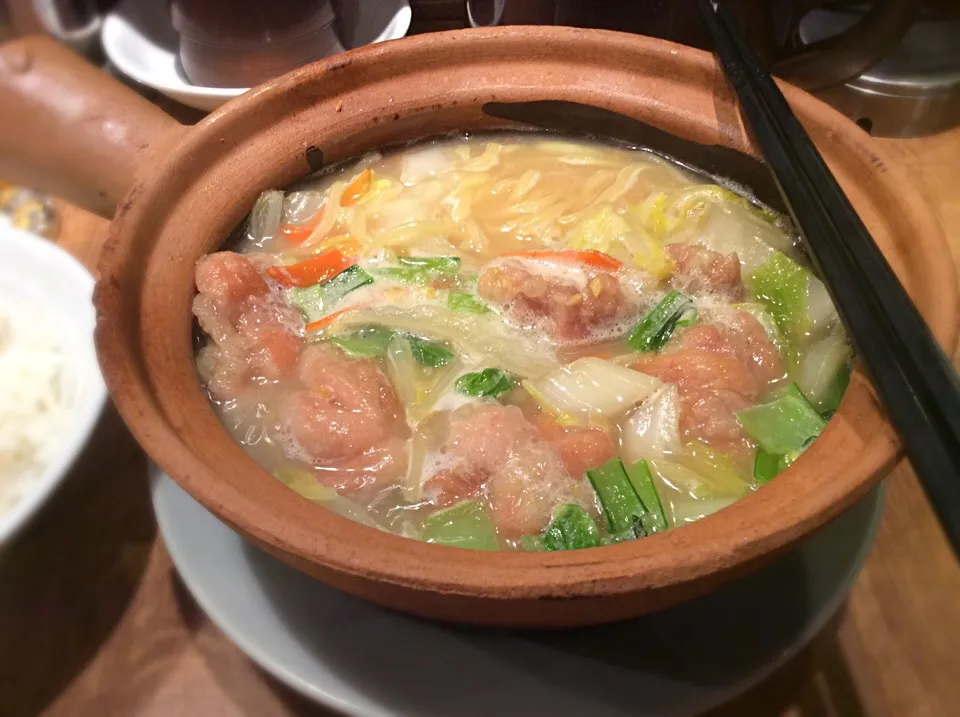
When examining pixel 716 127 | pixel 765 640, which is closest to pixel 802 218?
pixel 716 127

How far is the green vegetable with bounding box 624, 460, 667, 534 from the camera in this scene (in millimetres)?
1200

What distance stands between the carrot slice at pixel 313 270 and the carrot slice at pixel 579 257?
40 centimetres

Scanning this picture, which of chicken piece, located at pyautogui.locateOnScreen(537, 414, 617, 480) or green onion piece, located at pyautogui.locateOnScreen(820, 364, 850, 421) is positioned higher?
green onion piece, located at pyautogui.locateOnScreen(820, 364, 850, 421)

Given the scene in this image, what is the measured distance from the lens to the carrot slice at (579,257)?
1.65 m

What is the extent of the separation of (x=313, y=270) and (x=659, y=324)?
2.59 feet

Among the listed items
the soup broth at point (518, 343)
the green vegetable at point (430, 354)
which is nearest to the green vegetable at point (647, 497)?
the soup broth at point (518, 343)

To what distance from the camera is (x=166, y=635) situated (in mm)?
1522

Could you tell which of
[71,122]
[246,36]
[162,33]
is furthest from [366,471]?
[162,33]

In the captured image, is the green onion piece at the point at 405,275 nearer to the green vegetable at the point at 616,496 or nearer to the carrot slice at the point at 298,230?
the carrot slice at the point at 298,230

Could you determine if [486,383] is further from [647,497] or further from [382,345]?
[647,497]

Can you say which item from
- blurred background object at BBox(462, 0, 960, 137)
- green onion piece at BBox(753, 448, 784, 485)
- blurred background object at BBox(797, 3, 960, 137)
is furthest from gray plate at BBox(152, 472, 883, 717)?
blurred background object at BBox(797, 3, 960, 137)

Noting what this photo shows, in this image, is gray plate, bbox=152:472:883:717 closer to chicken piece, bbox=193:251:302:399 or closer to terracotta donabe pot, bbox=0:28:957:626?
terracotta donabe pot, bbox=0:28:957:626

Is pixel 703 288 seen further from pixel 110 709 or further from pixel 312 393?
pixel 110 709

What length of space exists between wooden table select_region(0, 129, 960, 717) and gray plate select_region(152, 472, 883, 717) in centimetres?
26
